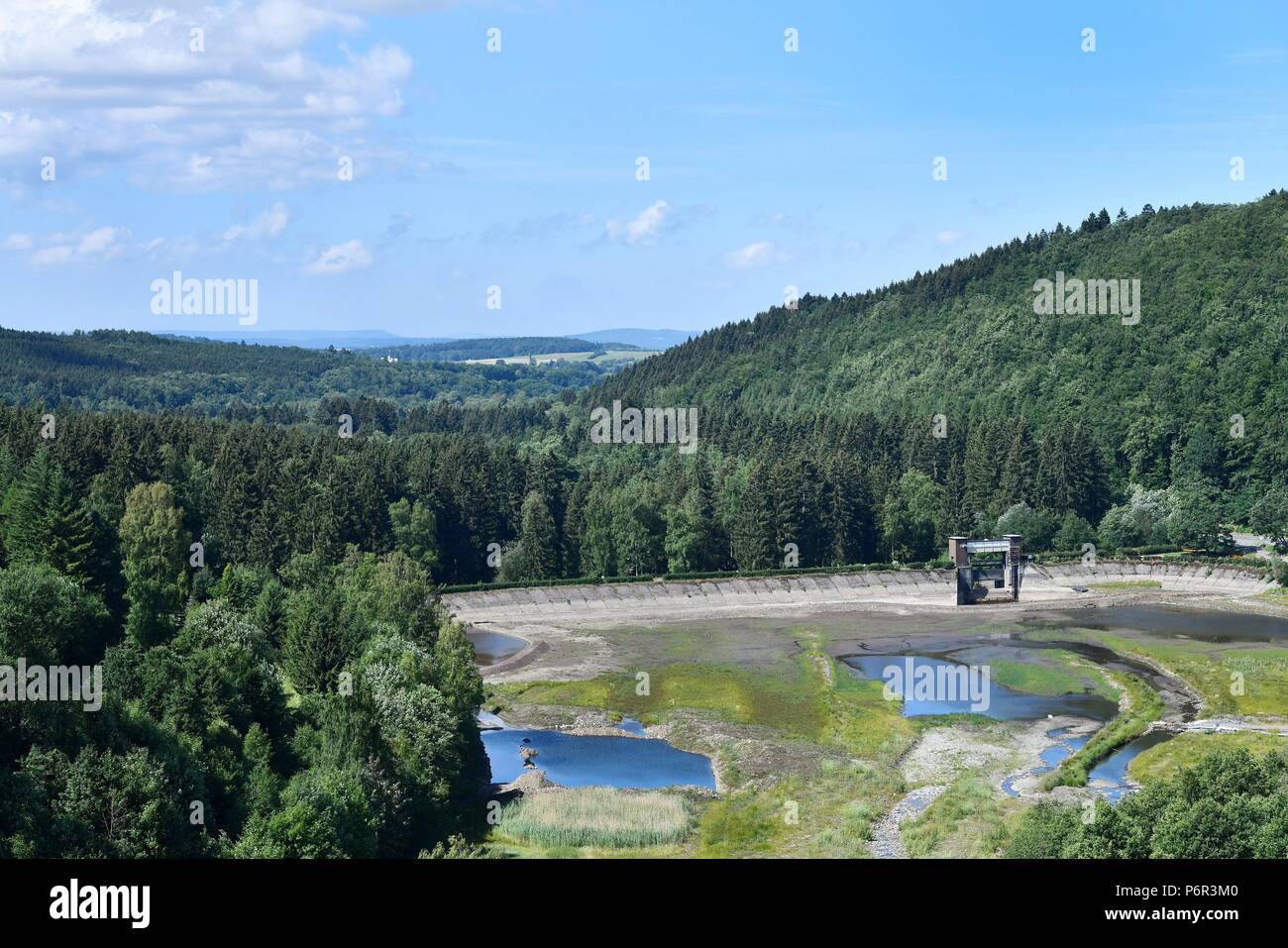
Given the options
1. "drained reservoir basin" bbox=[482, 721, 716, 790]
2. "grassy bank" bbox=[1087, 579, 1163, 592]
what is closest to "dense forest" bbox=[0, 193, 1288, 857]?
"drained reservoir basin" bbox=[482, 721, 716, 790]

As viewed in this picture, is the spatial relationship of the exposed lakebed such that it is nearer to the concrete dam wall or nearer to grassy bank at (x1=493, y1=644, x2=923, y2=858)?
grassy bank at (x1=493, y1=644, x2=923, y2=858)

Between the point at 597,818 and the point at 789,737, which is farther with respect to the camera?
the point at 789,737

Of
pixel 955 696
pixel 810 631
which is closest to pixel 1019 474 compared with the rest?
pixel 810 631

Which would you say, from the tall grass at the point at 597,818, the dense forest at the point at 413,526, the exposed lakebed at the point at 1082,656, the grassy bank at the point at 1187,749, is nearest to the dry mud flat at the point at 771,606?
the exposed lakebed at the point at 1082,656

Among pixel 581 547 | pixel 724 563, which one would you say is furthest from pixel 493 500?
pixel 724 563

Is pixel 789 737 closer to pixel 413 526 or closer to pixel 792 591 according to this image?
pixel 792 591

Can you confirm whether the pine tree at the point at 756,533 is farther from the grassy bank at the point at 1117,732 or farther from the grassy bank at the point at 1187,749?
the grassy bank at the point at 1187,749

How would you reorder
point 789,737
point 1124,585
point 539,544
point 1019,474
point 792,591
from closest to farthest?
1. point 789,737
2. point 792,591
3. point 1124,585
4. point 539,544
5. point 1019,474
